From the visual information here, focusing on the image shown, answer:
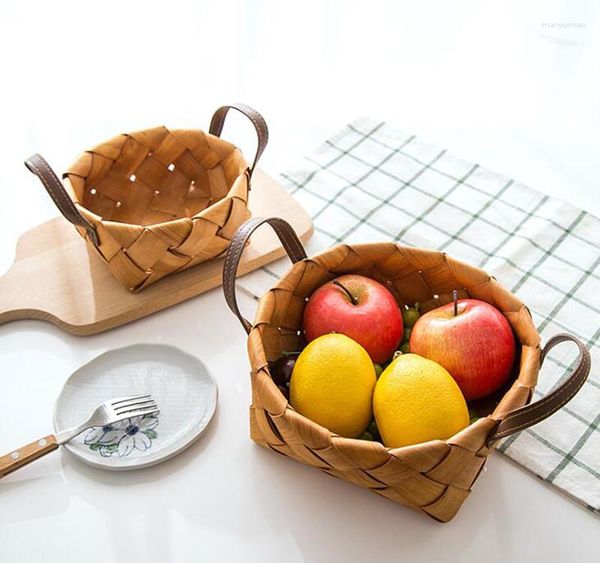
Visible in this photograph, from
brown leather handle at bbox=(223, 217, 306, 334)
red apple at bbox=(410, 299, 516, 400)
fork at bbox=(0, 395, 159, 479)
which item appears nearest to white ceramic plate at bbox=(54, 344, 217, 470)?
fork at bbox=(0, 395, 159, 479)

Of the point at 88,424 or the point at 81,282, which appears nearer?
the point at 88,424

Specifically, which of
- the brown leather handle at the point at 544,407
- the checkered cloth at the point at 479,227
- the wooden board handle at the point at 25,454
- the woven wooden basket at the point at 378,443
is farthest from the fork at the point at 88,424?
the brown leather handle at the point at 544,407

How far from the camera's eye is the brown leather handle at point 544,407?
23.9 inches

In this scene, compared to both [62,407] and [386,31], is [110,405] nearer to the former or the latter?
[62,407]

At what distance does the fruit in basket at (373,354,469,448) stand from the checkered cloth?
157mm

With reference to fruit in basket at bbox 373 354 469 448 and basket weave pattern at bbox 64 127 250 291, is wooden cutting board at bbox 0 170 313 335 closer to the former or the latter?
basket weave pattern at bbox 64 127 250 291

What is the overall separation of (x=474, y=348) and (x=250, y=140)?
728mm

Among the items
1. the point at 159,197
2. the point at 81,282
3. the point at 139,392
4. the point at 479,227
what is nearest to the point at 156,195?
the point at 159,197

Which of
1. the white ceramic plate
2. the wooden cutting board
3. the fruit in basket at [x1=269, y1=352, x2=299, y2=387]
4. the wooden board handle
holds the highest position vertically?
the fruit in basket at [x1=269, y1=352, x2=299, y2=387]

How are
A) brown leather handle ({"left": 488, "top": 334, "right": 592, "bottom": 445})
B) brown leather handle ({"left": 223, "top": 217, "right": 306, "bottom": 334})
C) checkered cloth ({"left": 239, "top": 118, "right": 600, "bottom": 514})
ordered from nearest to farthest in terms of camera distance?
brown leather handle ({"left": 488, "top": 334, "right": 592, "bottom": 445}) < brown leather handle ({"left": 223, "top": 217, "right": 306, "bottom": 334}) < checkered cloth ({"left": 239, "top": 118, "right": 600, "bottom": 514})

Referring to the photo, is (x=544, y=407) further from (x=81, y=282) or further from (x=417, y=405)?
(x=81, y=282)

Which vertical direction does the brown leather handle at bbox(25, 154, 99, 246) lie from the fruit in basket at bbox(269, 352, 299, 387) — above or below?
above

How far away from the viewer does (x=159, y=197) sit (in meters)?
1.02

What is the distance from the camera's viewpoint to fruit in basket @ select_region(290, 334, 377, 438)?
67cm
